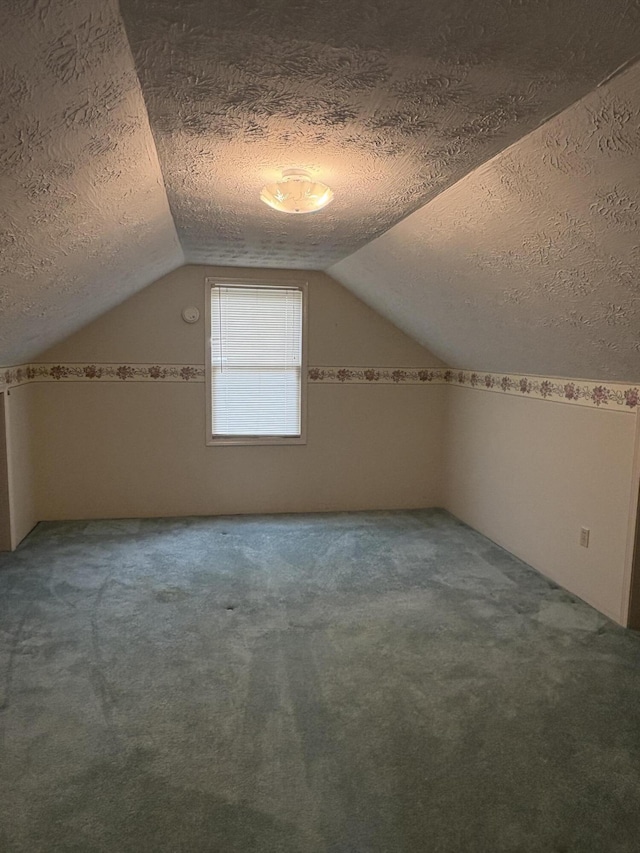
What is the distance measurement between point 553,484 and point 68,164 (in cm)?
291

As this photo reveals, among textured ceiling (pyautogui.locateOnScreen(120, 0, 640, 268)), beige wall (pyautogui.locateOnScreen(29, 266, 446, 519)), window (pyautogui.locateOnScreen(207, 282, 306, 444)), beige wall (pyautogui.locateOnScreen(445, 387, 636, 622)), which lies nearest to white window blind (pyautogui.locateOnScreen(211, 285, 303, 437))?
window (pyautogui.locateOnScreen(207, 282, 306, 444))

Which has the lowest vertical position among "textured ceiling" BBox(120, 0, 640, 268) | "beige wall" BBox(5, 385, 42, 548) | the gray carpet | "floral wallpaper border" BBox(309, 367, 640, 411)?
the gray carpet

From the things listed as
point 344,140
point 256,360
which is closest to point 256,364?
point 256,360

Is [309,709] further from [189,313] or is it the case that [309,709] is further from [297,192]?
[189,313]

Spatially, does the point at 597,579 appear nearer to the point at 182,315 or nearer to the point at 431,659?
the point at 431,659

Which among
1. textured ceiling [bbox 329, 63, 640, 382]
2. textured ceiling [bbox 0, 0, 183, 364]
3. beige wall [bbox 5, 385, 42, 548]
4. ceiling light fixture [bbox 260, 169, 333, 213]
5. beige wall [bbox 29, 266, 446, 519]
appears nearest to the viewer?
textured ceiling [bbox 0, 0, 183, 364]

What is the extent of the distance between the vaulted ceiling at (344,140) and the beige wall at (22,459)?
0.90 metres

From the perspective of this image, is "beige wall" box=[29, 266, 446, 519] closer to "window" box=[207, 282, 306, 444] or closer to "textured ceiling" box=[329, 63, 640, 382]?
"window" box=[207, 282, 306, 444]

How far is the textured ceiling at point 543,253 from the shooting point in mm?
1572

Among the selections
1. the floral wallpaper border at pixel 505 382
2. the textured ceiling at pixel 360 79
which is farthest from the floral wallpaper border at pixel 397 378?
the textured ceiling at pixel 360 79

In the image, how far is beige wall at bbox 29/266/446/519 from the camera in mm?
4305

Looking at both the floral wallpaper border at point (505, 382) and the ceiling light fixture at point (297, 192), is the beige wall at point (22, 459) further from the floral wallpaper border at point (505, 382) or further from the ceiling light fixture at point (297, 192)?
the ceiling light fixture at point (297, 192)

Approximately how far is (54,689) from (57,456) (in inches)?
96.1

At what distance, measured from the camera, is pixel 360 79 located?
142 centimetres
